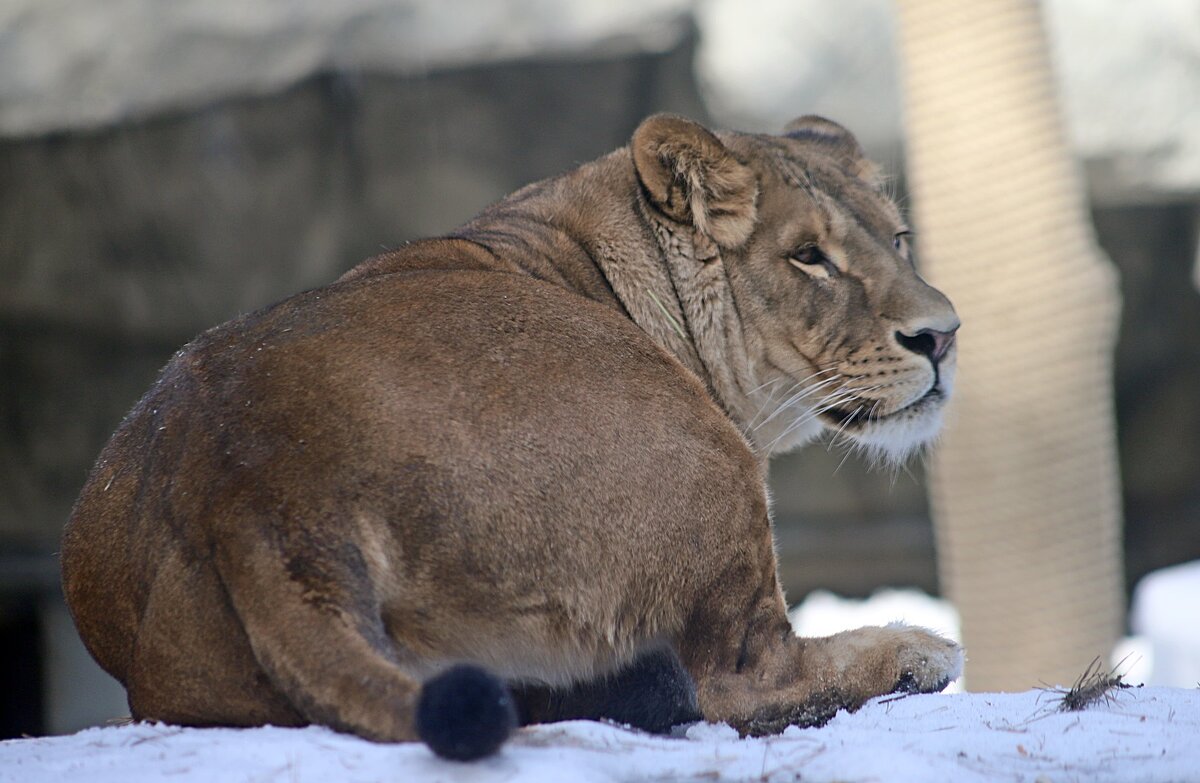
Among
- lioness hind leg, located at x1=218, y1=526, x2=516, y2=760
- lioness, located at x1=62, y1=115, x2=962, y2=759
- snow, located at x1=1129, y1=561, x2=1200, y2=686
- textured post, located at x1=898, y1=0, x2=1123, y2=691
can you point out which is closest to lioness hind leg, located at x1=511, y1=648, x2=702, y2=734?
lioness, located at x1=62, y1=115, x2=962, y2=759

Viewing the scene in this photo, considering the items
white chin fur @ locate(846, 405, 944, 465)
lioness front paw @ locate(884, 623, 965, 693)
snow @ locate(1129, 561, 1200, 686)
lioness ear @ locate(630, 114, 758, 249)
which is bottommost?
snow @ locate(1129, 561, 1200, 686)

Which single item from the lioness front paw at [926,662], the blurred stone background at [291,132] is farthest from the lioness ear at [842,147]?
the blurred stone background at [291,132]

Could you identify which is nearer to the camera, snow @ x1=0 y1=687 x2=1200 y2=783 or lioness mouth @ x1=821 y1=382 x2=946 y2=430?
snow @ x1=0 y1=687 x2=1200 y2=783

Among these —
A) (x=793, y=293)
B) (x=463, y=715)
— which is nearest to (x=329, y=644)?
(x=463, y=715)

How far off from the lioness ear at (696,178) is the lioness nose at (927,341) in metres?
0.44

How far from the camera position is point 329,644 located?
2117mm

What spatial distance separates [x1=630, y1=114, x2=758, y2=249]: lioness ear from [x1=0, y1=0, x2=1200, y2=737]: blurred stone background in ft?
13.4

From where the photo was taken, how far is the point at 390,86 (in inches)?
307

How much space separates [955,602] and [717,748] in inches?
157

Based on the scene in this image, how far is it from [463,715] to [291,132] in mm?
6234

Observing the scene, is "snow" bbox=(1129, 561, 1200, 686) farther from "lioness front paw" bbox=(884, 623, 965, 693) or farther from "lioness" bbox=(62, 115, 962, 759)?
"lioness" bbox=(62, 115, 962, 759)

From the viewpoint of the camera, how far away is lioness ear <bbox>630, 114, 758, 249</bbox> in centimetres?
327

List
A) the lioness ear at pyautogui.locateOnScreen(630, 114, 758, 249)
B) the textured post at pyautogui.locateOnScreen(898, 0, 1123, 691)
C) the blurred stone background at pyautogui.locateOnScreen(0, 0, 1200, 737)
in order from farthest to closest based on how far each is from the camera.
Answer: the blurred stone background at pyautogui.locateOnScreen(0, 0, 1200, 737), the textured post at pyautogui.locateOnScreen(898, 0, 1123, 691), the lioness ear at pyautogui.locateOnScreen(630, 114, 758, 249)

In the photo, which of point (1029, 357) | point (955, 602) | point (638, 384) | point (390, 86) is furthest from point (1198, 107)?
point (638, 384)
